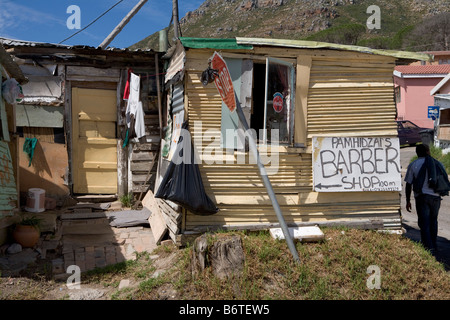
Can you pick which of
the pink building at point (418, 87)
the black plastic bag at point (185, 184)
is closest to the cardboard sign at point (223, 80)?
the black plastic bag at point (185, 184)

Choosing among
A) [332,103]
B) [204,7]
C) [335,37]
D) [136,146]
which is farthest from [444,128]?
[204,7]

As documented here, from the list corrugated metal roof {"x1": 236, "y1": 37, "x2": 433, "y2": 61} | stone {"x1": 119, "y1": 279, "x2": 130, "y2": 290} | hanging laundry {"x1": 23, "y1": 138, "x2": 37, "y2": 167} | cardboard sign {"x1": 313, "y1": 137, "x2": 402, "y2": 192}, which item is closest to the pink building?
corrugated metal roof {"x1": 236, "y1": 37, "x2": 433, "y2": 61}

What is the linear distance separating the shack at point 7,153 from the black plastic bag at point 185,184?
2.37 meters

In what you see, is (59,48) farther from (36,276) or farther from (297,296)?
(297,296)

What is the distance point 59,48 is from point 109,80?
4.07 feet

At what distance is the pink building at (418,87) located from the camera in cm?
2631

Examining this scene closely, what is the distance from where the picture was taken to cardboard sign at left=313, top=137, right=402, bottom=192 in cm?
644

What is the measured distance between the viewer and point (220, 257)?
5.11m

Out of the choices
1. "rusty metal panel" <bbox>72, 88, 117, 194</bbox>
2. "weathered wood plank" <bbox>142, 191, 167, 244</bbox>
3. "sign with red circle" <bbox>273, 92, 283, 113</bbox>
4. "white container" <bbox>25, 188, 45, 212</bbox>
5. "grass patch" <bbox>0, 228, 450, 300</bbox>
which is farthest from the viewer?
"rusty metal panel" <bbox>72, 88, 117, 194</bbox>

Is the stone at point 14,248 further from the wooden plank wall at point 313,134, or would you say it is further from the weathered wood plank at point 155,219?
the wooden plank wall at point 313,134

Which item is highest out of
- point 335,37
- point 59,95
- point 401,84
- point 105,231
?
point 335,37

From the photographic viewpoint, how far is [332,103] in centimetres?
654

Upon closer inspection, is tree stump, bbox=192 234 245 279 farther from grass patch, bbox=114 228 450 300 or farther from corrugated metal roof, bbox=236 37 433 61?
corrugated metal roof, bbox=236 37 433 61

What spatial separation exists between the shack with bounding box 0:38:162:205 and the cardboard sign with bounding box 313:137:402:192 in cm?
383
